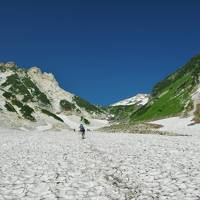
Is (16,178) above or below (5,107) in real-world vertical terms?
below

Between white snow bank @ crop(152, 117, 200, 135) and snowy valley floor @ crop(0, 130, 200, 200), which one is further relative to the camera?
white snow bank @ crop(152, 117, 200, 135)

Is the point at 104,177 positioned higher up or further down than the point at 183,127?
further down

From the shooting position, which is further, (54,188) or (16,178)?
(16,178)

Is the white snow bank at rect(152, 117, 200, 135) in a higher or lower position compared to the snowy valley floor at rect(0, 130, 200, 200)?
higher

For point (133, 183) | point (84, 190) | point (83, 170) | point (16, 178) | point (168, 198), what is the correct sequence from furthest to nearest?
point (83, 170) → point (16, 178) → point (133, 183) → point (84, 190) → point (168, 198)

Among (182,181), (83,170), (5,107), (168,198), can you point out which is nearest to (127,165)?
(83,170)

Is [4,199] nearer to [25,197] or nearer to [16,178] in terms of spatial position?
[25,197]

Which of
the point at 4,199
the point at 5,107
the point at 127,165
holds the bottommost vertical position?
the point at 4,199

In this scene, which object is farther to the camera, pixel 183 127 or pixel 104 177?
pixel 183 127

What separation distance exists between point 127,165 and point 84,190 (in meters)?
7.41

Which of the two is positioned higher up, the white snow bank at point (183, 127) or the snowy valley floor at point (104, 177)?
the white snow bank at point (183, 127)

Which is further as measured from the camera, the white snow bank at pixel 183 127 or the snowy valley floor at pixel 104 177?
the white snow bank at pixel 183 127

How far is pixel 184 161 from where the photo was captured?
25.1m

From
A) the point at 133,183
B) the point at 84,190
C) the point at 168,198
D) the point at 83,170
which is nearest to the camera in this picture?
the point at 168,198
